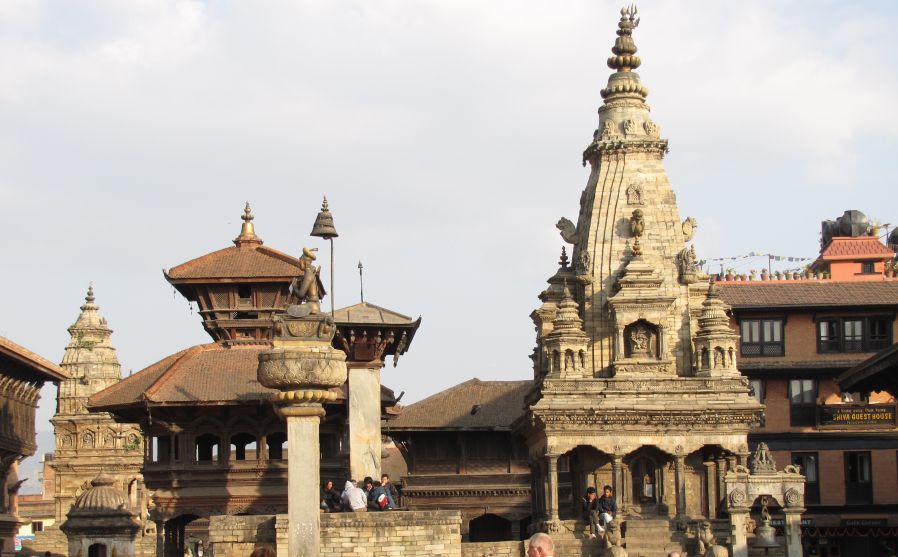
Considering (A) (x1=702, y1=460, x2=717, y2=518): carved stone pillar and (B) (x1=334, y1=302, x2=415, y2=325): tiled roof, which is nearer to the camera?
(B) (x1=334, y1=302, x2=415, y2=325): tiled roof

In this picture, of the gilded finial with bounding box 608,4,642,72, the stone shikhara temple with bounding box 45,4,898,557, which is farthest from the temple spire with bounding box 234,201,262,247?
the gilded finial with bounding box 608,4,642,72

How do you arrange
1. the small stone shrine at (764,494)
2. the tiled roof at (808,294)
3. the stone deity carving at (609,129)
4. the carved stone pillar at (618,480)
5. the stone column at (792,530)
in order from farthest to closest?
the tiled roof at (808,294) < the stone deity carving at (609,129) < the carved stone pillar at (618,480) < the small stone shrine at (764,494) < the stone column at (792,530)

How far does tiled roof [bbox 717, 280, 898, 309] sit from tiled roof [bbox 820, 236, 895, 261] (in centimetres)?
1104

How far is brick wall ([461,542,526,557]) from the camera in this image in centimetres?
3719

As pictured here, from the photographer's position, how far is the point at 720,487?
4738 cm

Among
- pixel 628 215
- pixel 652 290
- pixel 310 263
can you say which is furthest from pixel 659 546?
pixel 310 263

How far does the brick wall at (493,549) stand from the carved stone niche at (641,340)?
10.3 meters

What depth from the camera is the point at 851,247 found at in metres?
73.1

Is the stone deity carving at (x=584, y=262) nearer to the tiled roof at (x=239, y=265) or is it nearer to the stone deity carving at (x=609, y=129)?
the stone deity carving at (x=609, y=129)

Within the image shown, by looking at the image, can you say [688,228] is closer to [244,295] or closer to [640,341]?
[640,341]

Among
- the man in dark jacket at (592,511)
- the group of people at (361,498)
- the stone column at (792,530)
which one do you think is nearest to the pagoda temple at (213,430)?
the group of people at (361,498)

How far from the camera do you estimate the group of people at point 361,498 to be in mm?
35281

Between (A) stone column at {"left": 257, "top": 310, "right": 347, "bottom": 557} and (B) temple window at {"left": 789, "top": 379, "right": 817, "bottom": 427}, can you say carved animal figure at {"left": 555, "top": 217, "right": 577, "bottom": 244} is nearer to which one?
→ (B) temple window at {"left": 789, "top": 379, "right": 817, "bottom": 427}

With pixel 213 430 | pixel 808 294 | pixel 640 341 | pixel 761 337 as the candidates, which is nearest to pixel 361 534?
pixel 213 430
